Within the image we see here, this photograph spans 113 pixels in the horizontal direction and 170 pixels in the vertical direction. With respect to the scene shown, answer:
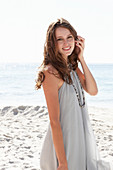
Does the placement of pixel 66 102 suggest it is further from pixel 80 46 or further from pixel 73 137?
pixel 80 46

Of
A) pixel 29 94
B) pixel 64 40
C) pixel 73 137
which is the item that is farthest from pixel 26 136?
pixel 29 94

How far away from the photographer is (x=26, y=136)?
5.43 m

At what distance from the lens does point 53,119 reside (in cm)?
198

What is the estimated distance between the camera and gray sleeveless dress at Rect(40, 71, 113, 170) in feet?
7.06

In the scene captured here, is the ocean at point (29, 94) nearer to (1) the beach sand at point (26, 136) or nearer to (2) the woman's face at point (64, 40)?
(1) the beach sand at point (26, 136)

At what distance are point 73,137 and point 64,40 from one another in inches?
32.9

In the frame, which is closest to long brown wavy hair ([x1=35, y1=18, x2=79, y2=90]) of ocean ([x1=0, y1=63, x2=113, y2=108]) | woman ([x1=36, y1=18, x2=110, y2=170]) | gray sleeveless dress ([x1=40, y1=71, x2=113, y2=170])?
woman ([x1=36, y1=18, x2=110, y2=170])

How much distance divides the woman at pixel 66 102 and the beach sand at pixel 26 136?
0.56 meters

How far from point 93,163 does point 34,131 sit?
11.9ft

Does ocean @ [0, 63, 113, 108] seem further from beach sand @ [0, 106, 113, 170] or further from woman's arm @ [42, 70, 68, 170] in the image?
woman's arm @ [42, 70, 68, 170]

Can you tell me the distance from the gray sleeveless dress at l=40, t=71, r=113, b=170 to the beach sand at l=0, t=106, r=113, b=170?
469 mm

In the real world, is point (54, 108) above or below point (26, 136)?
above

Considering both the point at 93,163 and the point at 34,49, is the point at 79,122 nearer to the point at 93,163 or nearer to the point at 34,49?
the point at 93,163

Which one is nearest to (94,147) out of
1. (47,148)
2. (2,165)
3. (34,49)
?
(47,148)
